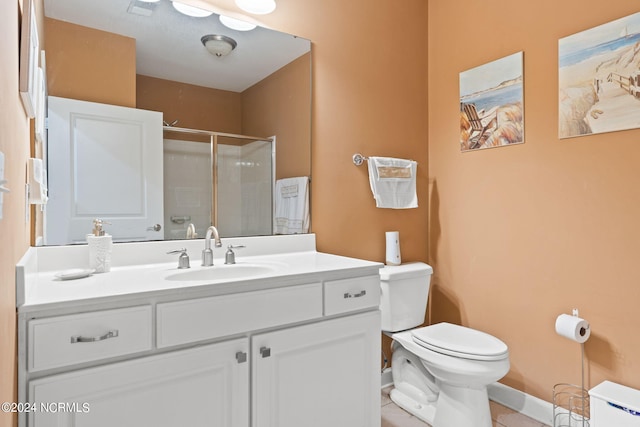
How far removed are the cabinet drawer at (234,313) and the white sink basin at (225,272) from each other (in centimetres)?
17

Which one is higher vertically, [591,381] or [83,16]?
[83,16]

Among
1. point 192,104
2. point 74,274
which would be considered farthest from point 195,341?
point 192,104

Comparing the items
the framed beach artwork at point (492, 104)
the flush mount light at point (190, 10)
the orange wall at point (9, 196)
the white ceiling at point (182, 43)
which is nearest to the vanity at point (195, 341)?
the orange wall at point (9, 196)

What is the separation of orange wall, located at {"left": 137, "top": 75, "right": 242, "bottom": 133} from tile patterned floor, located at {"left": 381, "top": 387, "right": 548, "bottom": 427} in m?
1.67

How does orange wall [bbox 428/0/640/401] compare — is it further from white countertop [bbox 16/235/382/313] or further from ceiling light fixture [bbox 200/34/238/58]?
ceiling light fixture [bbox 200/34/238/58]

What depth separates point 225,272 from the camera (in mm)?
1587

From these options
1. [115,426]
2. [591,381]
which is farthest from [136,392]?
[591,381]

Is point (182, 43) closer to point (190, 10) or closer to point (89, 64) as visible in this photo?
point (190, 10)

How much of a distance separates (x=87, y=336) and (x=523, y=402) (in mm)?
2092

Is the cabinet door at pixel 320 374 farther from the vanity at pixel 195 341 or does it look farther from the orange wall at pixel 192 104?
the orange wall at pixel 192 104

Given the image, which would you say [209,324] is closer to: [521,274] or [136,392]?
[136,392]

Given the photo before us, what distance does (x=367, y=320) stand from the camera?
5.19ft

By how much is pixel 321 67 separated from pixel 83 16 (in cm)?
113

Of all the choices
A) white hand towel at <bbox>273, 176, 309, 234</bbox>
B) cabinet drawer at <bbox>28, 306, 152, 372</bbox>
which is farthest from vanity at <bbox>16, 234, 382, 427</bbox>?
white hand towel at <bbox>273, 176, 309, 234</bbox>
